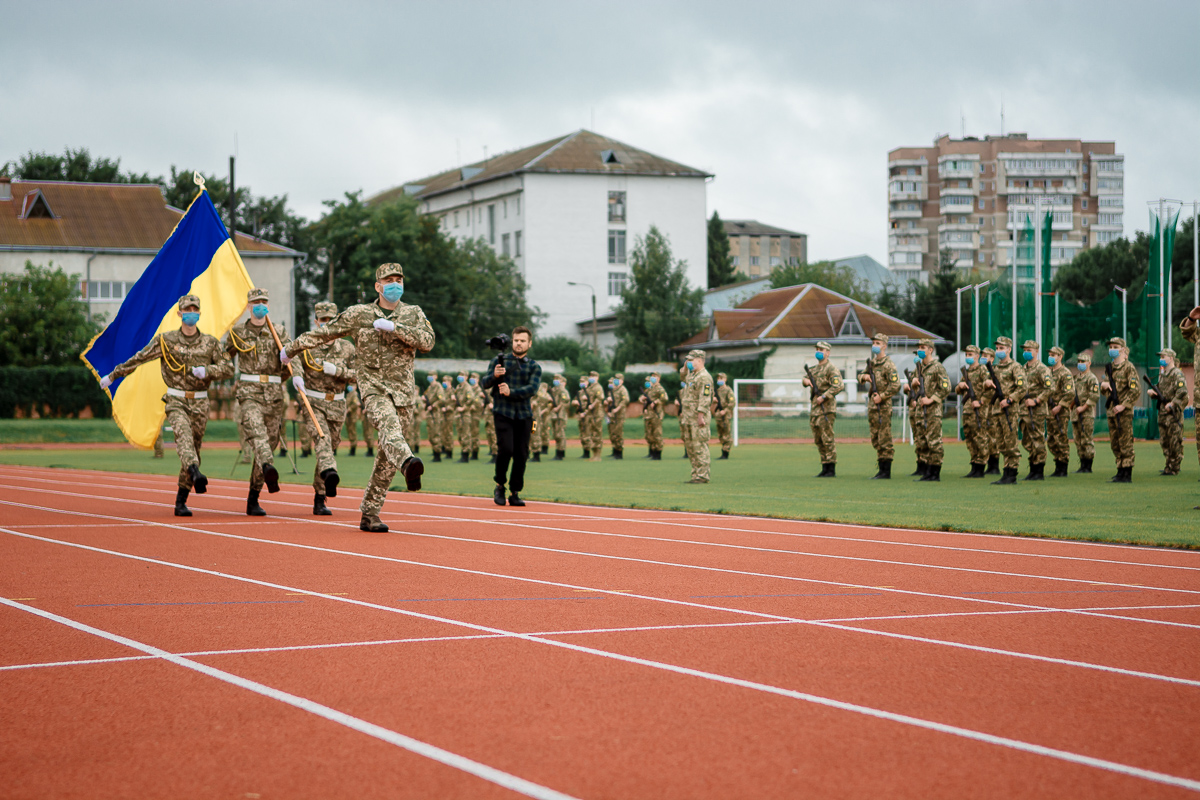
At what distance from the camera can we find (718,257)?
11706 cm

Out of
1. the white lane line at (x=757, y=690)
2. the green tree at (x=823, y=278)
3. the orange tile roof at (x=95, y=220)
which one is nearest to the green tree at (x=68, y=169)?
the orange tile roof at (x=95, y=220)

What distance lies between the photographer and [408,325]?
11.7 meters

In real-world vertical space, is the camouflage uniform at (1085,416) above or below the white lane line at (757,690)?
above

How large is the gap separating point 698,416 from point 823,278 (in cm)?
7113

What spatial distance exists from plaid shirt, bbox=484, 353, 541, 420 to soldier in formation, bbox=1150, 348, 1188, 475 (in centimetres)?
1169

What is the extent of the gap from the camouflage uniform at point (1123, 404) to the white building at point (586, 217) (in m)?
65.7

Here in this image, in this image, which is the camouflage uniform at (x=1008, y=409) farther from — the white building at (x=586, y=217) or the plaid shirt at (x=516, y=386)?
the white building at (x=586, y=217)

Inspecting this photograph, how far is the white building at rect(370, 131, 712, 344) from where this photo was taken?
3428 inches

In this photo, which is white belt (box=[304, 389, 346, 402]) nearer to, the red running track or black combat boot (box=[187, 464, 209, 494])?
black combat boot (box=[187, 464, 209, 494])

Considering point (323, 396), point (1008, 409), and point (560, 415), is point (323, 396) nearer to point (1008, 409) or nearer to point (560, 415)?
point (1008, 409)

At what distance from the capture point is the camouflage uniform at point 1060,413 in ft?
72.3

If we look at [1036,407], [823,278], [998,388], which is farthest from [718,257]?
[998,388]

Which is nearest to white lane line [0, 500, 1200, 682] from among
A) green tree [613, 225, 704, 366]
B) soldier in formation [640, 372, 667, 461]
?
soldier in formation [640, 372, 667, 461]

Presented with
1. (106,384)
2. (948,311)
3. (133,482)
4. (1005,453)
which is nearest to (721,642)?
(106,384)
